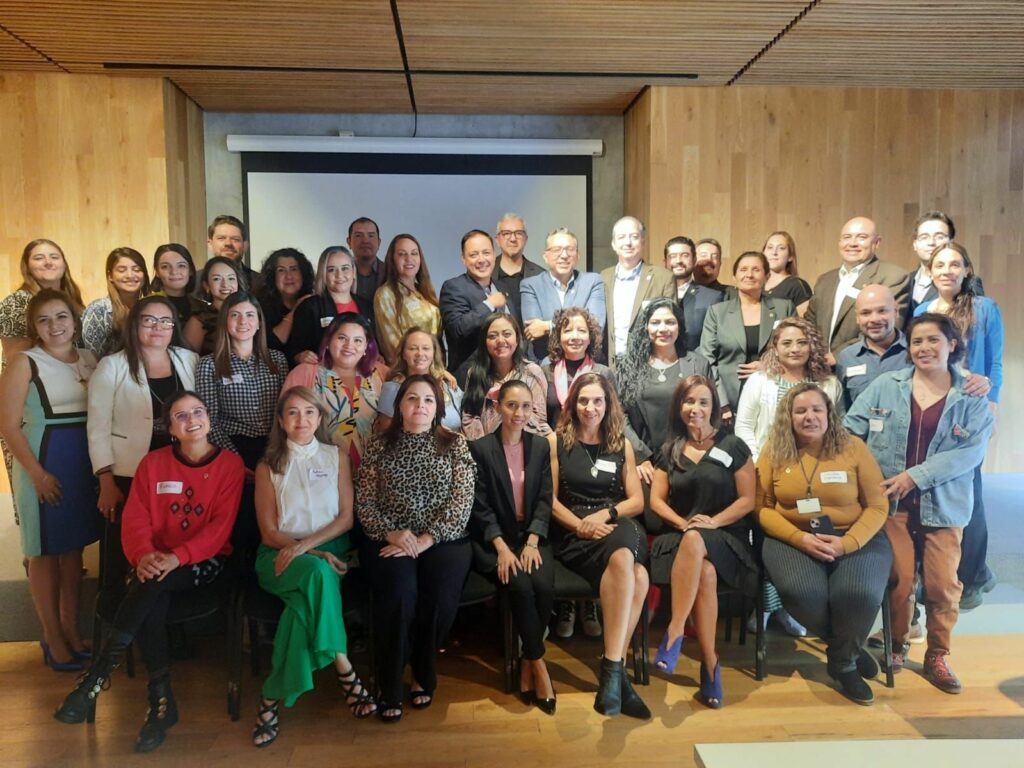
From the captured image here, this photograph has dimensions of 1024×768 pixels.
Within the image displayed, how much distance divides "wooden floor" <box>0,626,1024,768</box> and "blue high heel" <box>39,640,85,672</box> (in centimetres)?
4

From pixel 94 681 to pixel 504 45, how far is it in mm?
3875

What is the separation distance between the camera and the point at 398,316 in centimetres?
373

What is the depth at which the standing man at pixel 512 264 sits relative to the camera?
13.0ft

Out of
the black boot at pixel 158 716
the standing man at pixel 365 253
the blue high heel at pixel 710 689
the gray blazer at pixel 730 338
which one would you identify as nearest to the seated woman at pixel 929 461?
the gray blazer at pixel 730 338

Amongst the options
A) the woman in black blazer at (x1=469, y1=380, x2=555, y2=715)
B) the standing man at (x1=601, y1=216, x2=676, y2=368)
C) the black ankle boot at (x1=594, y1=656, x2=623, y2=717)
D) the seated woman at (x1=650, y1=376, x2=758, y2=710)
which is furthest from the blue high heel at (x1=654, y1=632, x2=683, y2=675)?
the standing man at (x1=601, y1=216, x2=676, y2=368)

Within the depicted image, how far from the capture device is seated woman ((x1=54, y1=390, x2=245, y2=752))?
274cm

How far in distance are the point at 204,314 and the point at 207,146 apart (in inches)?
124

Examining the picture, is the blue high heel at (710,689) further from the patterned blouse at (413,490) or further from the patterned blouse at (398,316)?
the patterned blouse at (398,316)

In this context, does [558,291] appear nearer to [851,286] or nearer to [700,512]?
[700,512]

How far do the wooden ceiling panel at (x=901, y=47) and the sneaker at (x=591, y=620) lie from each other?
3273 mm

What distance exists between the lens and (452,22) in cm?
424

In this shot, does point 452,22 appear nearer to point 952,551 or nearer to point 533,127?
point 533,127

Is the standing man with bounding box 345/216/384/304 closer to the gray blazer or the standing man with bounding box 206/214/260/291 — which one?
the standing man with bounding box 206/214/260/291

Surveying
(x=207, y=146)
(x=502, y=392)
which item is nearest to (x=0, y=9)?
(x=207, y=146)
